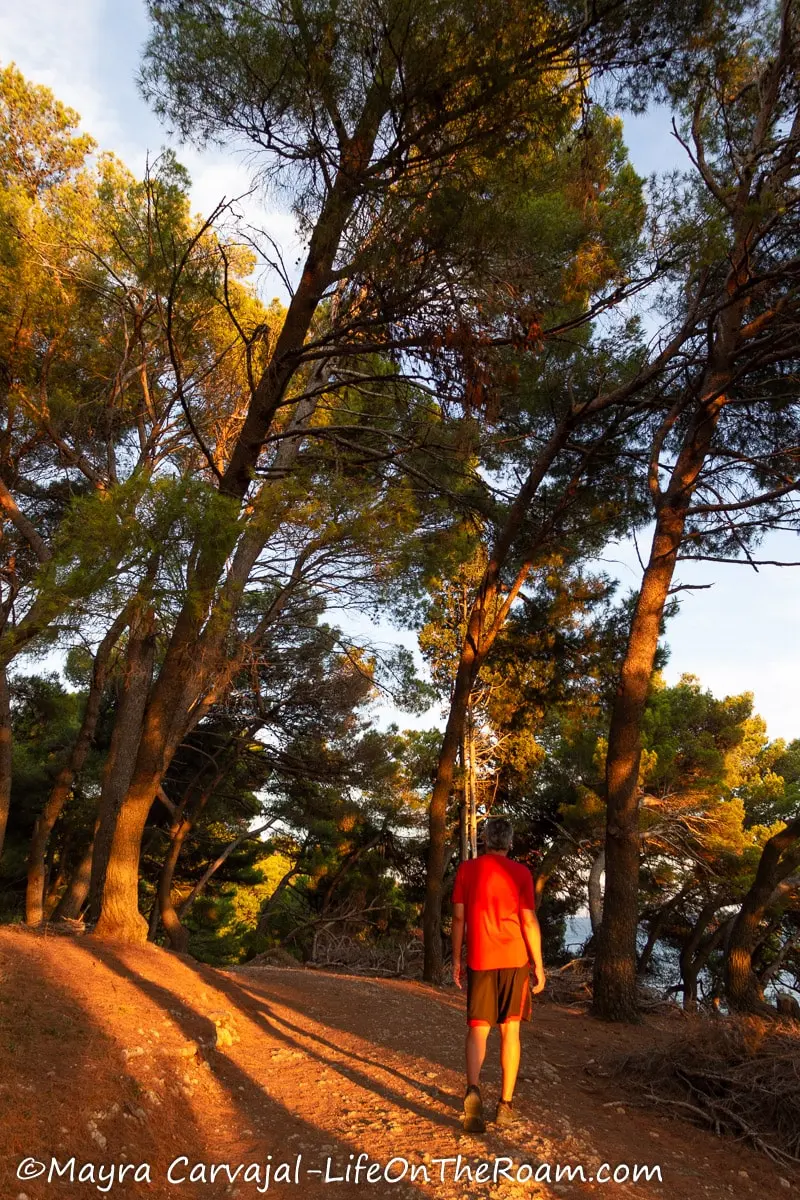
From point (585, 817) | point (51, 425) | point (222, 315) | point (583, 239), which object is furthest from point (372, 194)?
point (585, 817)

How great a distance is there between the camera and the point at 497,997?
357 cm

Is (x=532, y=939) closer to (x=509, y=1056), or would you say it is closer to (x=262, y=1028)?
(x=509, y=1056)

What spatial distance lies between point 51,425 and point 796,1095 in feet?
32.3

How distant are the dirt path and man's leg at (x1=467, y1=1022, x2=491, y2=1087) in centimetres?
22

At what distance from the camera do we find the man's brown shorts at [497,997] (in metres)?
3.54

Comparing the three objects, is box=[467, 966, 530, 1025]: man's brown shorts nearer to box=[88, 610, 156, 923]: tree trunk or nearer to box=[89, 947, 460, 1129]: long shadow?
box=[89, 947, 460, 1129]: long shadow

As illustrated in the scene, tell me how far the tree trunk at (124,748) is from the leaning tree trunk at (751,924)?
6.95m

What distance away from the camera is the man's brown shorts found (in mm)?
3545

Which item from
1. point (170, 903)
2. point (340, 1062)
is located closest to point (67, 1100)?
point (340, 1062)

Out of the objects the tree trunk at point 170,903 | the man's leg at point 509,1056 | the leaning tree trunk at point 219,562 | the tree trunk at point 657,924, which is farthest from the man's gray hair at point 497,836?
the tree trunk at point 657,924

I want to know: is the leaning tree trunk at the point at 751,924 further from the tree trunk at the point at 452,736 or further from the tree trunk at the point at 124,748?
the tree trunk at the point at 124,748

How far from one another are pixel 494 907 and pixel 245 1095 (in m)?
1.59

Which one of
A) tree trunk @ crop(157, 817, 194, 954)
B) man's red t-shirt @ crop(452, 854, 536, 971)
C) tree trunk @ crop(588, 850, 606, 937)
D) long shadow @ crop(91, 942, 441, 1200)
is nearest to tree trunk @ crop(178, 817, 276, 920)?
tree trunk @ crop(157, 817, 194, 954)

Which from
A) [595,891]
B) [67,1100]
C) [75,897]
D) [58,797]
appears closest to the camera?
[67,1100]
